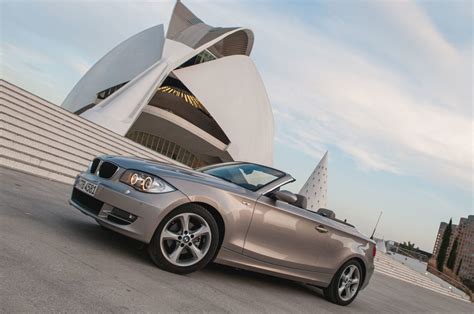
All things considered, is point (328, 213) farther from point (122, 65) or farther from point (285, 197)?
point (122, 65)

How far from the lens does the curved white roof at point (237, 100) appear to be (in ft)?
116

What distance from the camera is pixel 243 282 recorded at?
528cm

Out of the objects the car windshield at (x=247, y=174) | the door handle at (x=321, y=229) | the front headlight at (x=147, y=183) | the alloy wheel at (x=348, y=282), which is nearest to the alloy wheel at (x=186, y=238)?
the front headlight at (x=147, y=183)

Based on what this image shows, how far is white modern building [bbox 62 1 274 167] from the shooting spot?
34.9 m

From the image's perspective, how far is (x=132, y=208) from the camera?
4250 millimetres

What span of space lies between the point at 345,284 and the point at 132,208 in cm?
321

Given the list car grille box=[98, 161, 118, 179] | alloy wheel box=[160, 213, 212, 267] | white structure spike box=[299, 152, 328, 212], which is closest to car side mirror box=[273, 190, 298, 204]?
alloy wheel box=[160, 213, 212, 267]

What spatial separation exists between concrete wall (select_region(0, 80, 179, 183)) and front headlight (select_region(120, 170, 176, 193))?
259 inches

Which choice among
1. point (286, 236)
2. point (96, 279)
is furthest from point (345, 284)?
point (96, 279)

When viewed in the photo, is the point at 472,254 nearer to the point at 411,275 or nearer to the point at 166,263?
the point at 411,275

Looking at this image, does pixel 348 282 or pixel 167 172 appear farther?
pixel 348 282

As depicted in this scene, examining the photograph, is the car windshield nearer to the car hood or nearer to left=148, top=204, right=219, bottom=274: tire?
the car hood

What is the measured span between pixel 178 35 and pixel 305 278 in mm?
39289

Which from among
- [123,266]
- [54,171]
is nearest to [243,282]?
[123,266]
